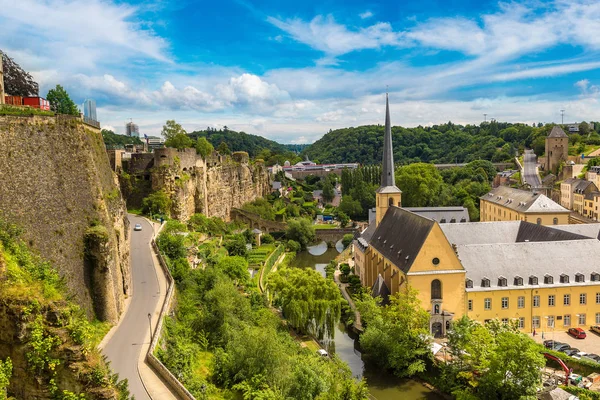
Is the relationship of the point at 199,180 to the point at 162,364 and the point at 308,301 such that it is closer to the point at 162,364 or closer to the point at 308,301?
the point at 308,301

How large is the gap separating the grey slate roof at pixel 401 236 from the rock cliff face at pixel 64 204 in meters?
20.1

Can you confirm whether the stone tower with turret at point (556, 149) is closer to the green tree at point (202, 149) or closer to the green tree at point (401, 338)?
the green tree at point (202, 149)

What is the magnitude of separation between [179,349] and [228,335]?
4047mm

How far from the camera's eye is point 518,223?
1789 inches

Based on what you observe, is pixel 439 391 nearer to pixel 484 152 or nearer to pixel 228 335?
pixel 228 335

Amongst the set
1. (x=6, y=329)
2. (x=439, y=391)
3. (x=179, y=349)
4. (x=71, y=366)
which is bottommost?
(x=439, y=391)

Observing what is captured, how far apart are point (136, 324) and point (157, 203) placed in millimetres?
27765

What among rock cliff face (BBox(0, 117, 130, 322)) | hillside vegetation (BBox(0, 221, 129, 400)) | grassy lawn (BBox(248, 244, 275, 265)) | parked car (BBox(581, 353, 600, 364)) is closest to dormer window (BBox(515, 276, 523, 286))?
parked car (BBox(581, 353, 600, 364))

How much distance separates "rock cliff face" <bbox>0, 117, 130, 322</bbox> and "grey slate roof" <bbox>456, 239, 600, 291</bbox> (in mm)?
24521

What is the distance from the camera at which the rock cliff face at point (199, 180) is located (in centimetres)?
5194

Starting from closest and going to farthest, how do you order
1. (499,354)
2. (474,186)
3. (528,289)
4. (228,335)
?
(499,354) → (228,335) → (528,289) → (474,186)

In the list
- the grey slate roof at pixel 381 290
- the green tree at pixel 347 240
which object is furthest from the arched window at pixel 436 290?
the green tree at pixel 347 240

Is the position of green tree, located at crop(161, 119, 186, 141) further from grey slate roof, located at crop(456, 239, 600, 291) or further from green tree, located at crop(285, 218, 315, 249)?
grey slate roof, located at crop(456, 239, 600, 291)

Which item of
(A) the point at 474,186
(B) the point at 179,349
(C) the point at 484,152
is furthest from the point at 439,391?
(C) the point at 484,152
